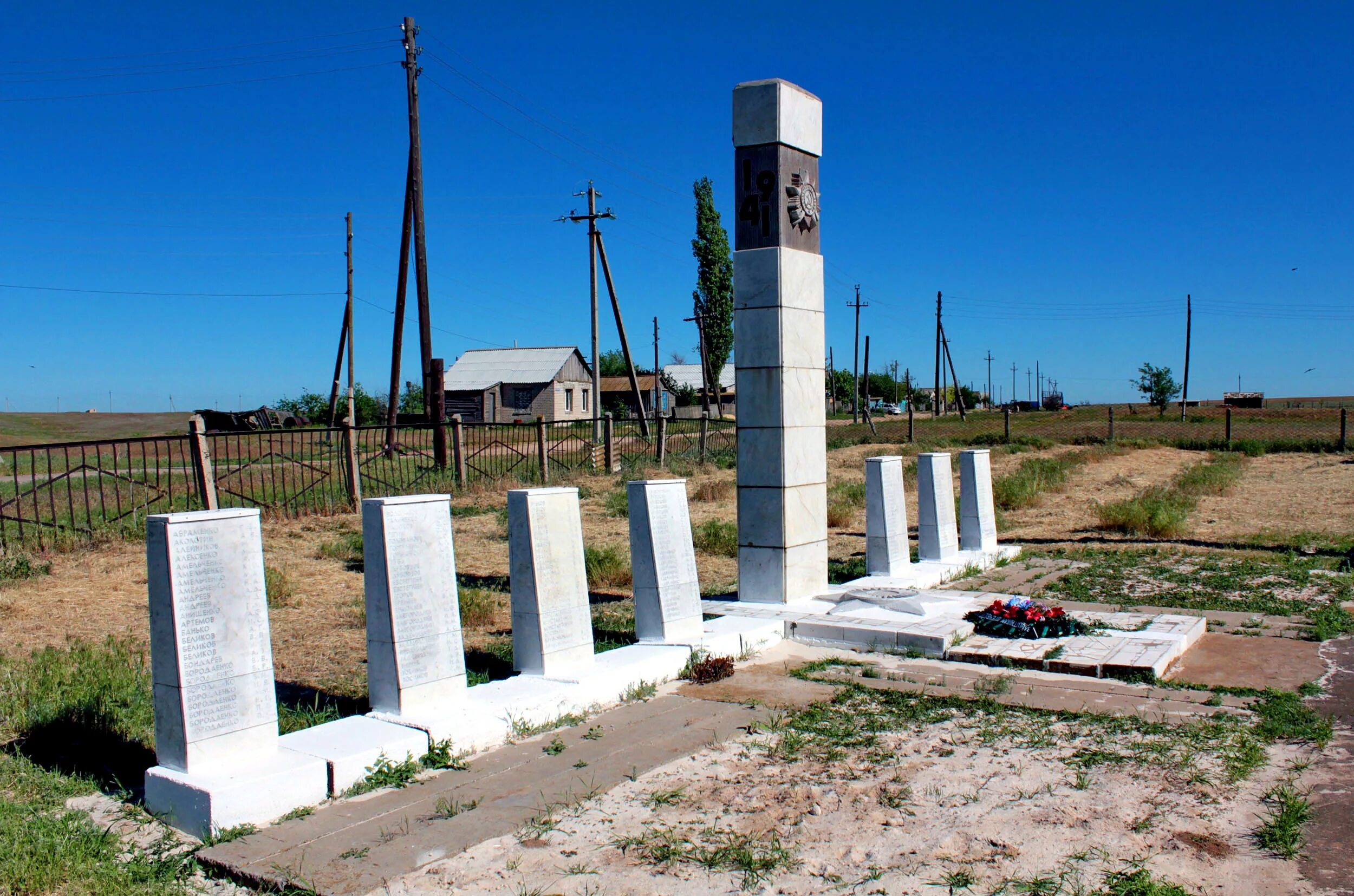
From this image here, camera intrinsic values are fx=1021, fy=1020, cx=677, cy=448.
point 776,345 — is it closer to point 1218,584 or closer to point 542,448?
point 1218,584

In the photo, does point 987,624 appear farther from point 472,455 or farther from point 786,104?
point 472,455

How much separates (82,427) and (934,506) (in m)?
47.6

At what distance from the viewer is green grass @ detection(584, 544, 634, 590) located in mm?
10750

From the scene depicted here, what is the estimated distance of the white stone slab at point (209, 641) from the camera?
4.37 m

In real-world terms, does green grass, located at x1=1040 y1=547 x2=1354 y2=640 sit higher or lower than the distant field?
lower

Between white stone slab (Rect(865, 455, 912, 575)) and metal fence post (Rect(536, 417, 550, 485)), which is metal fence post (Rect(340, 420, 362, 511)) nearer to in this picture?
metal fence post (Rect(536, 417, 550, 485))

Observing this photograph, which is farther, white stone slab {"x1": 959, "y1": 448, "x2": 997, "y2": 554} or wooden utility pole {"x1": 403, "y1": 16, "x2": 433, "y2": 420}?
wooden utility pole {"x1": 403, "y1": 16, "x2": 433, "y2": 420}

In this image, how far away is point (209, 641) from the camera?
4.46 metres

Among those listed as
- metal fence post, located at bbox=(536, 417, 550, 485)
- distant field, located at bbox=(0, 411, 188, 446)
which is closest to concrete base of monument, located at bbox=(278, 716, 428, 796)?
metal fence post, located at bbox=(536, 417, 550, 485)

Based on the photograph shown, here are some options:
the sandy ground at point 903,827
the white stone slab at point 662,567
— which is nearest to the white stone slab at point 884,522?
the white stone slab at point 662,567

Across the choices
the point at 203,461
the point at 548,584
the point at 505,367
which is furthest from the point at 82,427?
the point at 548,584

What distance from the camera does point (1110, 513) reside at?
14.2 metres

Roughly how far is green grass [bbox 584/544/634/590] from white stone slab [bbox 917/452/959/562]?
310 cm

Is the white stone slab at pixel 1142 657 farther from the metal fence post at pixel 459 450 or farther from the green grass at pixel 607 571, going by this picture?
the metal fence post at pixel 459 450
